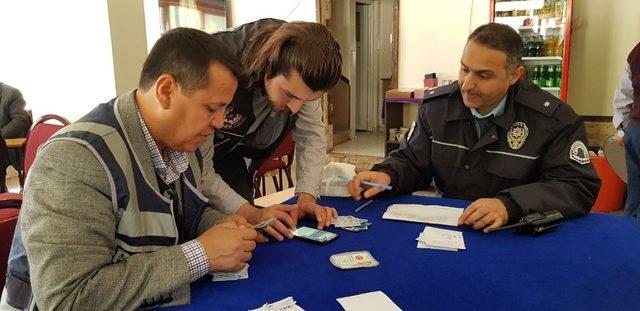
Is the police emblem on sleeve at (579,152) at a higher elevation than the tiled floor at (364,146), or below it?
higher

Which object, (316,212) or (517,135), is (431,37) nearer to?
(517,135)

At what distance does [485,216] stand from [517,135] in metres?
0.53

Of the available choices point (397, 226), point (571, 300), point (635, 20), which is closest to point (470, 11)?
point (635, 20)

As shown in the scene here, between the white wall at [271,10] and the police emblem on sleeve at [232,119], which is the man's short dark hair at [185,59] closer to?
the police emblem on sleeve at [232,119]

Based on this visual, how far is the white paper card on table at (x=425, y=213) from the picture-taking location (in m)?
1.47

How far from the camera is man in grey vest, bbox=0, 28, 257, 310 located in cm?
87

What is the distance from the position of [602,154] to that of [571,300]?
12.2ft

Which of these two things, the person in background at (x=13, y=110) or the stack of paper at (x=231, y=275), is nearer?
the stack of paper at (x=231, y=275)

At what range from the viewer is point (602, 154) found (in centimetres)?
413

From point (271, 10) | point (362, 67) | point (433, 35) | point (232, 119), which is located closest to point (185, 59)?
point (232, 119)

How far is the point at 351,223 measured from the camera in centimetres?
144

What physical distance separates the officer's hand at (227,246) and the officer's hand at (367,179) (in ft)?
2.11

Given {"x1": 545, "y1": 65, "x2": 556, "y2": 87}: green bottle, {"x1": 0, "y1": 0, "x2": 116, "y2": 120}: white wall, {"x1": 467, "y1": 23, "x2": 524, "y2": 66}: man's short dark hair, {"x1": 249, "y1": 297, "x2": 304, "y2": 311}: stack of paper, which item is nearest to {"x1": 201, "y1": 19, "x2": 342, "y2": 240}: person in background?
{"x1": 249, "y1": 297, "x2": 304, "y2": 311}: stack of paper

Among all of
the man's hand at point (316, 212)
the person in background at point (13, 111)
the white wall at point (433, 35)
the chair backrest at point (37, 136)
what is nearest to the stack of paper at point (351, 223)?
the man's hand at point (316, 212)
